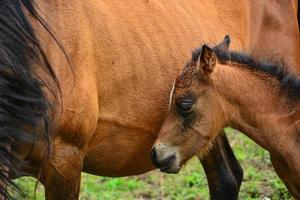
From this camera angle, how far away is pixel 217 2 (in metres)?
5.23

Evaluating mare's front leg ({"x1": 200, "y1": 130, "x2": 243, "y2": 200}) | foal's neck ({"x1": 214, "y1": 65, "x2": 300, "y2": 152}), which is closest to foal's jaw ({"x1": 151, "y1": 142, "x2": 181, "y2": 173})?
foal's neck ({"x1": 214, "y1": 65, "x2": 300, "y2": 152})

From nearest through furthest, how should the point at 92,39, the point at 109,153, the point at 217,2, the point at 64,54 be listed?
the point at 64,54, the point at 92,39, the point at 109,153, the point at 217,2

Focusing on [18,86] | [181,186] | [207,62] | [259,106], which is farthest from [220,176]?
[18,86]

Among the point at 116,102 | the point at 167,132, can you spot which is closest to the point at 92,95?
the point at 116,102

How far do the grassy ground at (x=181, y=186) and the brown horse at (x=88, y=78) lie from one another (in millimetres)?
1780

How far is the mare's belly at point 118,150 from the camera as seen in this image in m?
4.16

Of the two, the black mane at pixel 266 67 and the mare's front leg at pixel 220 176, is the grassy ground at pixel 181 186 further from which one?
the black mane at pixel 266 67

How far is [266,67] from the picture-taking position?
442cm

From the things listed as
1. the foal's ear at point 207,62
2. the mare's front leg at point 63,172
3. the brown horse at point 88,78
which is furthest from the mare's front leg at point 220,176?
the mare's front leg at point 63,172

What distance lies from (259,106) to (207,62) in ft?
1.28

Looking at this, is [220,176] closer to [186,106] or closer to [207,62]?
[186,106]

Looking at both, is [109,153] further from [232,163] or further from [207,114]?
[232,163]

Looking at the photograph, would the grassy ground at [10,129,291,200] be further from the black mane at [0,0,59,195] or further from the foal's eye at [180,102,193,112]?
the black mane at [0,0,59,195]

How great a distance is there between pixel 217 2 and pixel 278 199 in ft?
6.24
